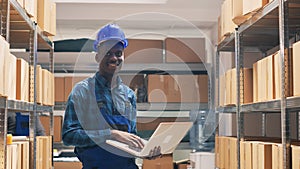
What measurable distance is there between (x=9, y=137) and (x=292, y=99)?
1333mm

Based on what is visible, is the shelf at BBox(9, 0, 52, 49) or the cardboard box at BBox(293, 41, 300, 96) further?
the shelf at BBox(9, 0, 52, 49)

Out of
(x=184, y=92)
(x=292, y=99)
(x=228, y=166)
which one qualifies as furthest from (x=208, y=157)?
(x=292, y=99)

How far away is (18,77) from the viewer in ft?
7.88

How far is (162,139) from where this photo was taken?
3.15 metres

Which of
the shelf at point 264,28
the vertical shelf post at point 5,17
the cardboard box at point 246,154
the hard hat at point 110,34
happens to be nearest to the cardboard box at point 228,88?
the shelf at point 264,28

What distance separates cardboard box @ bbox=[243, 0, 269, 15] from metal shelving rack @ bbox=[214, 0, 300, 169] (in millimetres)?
29

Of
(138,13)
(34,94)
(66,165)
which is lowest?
(66,165)

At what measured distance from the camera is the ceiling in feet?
15.0

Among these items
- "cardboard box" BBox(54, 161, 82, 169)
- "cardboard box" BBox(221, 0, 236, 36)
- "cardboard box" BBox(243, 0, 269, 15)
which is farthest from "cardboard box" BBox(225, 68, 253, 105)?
"cardboard box" BBox(54, 161, 82, 169)

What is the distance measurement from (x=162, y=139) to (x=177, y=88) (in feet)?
5.22

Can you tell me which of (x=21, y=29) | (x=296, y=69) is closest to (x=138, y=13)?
(x=21, y=29)

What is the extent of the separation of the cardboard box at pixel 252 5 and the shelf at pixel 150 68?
6.78ft

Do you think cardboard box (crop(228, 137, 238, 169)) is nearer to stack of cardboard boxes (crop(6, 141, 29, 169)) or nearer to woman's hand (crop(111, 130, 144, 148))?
woman's hand (crop(111, 130, 144, 148))

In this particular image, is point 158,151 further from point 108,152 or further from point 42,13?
point 42,13
